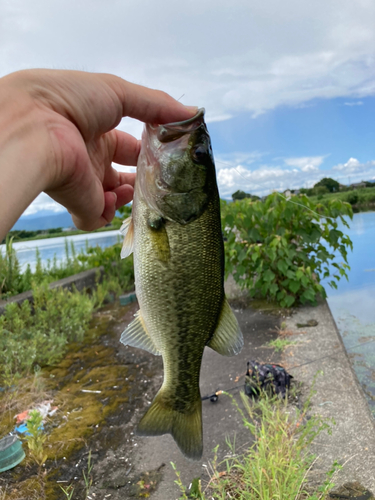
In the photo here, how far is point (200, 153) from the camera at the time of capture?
5.09 feet

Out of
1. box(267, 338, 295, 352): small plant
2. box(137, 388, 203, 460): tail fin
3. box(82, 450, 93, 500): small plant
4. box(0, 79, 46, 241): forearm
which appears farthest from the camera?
box(267, 338, 295, 352): small plant

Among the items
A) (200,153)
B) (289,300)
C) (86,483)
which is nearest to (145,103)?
(200,153)

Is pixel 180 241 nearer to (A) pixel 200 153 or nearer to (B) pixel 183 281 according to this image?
(B) pixel 183 281

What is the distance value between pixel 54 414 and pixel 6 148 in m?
3.59

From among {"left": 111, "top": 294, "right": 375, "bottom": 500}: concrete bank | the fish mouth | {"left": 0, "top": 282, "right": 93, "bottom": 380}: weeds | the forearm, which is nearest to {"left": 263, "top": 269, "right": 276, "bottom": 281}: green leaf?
{"left": 111, "top": 294, "right": 375, "bottom": 500}: concrete bank

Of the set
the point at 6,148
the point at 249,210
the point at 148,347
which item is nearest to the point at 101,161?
the point at 6,148

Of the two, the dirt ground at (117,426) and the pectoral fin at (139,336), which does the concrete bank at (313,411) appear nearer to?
the dirt ground at (117,426)

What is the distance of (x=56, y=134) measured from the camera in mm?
1326

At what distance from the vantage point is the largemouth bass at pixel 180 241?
1541 mm

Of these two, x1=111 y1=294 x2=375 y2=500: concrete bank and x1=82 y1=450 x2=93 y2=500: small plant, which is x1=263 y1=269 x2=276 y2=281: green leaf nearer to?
x1=111 y1=294 x2=375 y2=500: concrete bank

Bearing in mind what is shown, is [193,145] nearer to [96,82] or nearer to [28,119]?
[96,82]

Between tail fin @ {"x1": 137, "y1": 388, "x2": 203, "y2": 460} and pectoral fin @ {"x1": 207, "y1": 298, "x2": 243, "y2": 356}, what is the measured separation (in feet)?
0.96

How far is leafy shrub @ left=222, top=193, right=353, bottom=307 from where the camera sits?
18.6 feet

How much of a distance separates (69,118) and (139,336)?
37.9 inches
